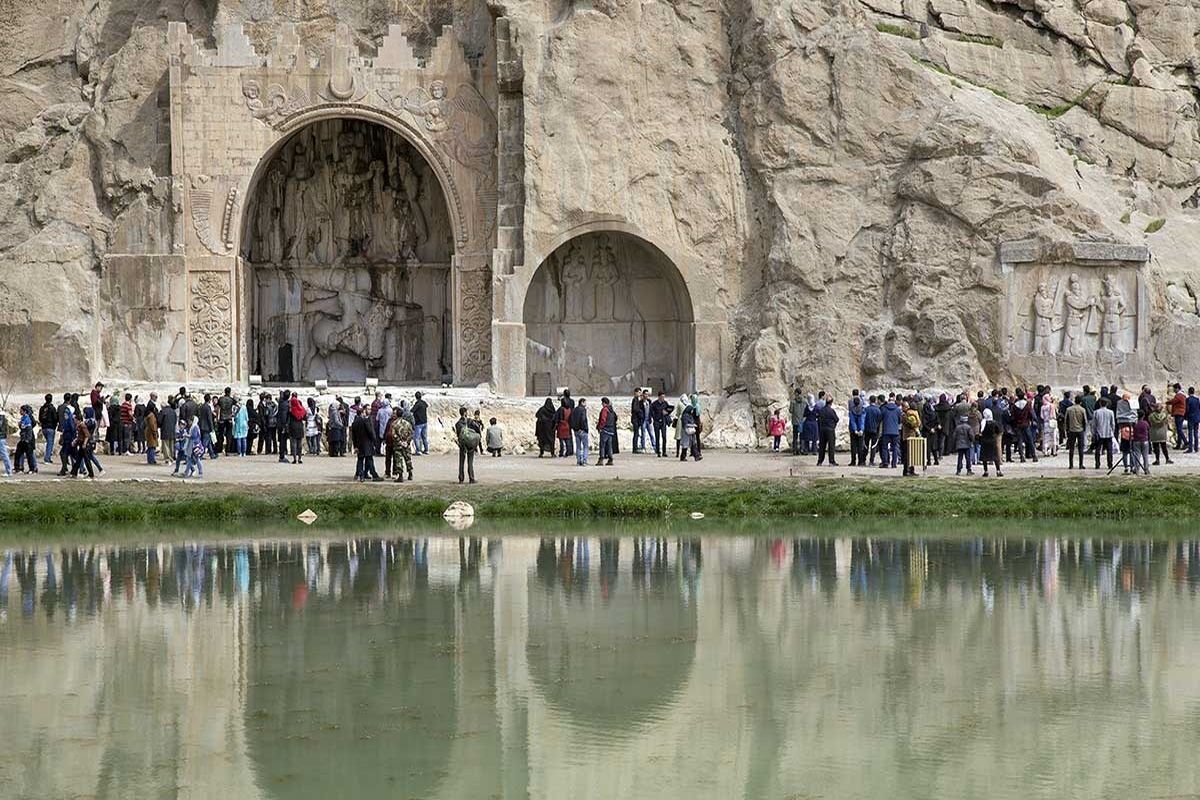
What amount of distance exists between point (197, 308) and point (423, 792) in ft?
85.6

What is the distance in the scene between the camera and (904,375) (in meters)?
33.4

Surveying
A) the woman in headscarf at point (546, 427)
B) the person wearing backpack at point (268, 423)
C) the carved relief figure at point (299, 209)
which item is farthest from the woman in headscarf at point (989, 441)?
the carved relief figure at point (299, 209)

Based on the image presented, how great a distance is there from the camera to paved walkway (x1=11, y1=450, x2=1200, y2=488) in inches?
1037

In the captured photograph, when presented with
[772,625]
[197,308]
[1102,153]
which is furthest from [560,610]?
[1102,153]

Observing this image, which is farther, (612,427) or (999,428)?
(612,427)

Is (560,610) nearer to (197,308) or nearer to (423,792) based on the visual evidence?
(423,792)

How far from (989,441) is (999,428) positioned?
0.94 ft

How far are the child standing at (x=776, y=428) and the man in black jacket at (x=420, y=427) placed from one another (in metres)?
6.06

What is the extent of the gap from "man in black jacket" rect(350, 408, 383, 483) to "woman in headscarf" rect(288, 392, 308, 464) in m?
3.18

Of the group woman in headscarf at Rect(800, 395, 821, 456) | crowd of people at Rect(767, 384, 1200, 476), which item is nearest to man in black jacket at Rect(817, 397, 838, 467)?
crowd of people at Rect(767, 384, 1200, 476)

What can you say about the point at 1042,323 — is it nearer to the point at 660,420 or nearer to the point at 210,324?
the point at 660,420

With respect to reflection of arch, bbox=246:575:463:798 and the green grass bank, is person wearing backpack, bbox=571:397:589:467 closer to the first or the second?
the green grass bank

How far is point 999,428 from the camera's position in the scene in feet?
87.1

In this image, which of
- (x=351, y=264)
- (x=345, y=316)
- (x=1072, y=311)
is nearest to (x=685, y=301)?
(x=1072, y=311)
